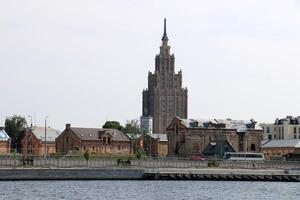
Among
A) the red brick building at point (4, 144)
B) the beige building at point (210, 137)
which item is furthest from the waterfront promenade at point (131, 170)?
the red brick building at point (4, 144)

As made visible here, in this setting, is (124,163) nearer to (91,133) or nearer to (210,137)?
(210,137)

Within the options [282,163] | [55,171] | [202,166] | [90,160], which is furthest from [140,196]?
[282,163]

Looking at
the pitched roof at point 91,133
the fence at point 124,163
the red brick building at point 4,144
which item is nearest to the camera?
the fence at point 124,163

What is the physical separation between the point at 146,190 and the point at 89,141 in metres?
100

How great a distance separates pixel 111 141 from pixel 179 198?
11596 cm

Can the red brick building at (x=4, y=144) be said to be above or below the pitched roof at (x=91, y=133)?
below

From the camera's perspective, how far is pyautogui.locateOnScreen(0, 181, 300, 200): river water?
8256 centimetres

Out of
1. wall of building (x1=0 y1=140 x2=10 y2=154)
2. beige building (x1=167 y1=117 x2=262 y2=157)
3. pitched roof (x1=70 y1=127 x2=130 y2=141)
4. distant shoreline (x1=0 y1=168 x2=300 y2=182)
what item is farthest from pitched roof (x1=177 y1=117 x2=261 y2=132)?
distant shoreline (x1=0 y1=168 x2=300 y2=182)

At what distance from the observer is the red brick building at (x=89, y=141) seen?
191875mm

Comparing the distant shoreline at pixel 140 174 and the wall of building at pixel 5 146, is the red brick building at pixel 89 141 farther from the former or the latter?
the distant shoreline at pixel 140 174

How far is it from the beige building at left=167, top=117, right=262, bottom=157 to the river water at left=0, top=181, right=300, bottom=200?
74.1 meters

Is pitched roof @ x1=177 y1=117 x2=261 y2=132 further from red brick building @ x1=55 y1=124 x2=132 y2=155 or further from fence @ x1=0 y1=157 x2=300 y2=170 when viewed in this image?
fence @ x1=0 y1=157 x2=300 y2=170

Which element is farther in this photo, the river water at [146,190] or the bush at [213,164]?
the bush at [213,164]

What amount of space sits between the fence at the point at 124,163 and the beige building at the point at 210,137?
40.5m
